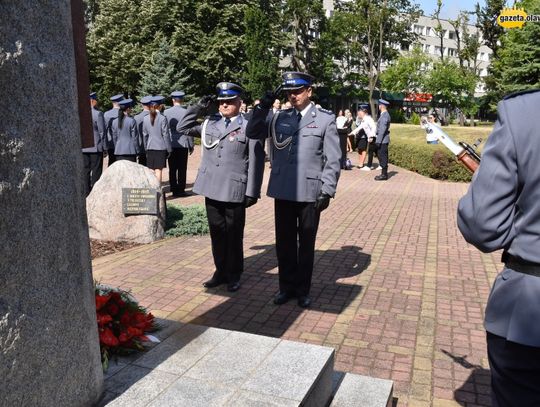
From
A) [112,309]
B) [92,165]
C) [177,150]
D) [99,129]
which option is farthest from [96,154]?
[112,309]

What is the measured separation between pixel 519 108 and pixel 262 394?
1.74m

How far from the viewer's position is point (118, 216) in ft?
24.3

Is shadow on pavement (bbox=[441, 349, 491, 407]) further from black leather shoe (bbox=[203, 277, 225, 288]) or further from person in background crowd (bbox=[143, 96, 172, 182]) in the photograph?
person in background crowd (bbox=[143, 96, 172, 182])

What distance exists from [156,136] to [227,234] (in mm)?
5811

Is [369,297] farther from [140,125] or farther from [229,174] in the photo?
[140,125]

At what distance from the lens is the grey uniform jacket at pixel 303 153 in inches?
188

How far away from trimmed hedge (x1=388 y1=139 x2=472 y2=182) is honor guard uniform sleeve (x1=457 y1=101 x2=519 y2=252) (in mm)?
11993

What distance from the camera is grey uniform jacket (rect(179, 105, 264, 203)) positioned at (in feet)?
16.9

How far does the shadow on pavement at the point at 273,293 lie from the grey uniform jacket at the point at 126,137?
493 centimetres

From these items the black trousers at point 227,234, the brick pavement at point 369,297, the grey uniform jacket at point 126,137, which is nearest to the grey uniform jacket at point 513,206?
the brick pavement at point 369,297

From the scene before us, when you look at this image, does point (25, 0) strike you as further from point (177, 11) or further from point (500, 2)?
point (500, 2)

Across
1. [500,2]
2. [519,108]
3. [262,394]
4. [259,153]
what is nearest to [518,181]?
[519,108]

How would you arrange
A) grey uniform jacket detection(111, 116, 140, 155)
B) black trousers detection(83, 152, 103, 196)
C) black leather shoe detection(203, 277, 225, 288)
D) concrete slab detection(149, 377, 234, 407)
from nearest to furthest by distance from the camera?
Result: concrete slab detection(149, 377, 234, 407) → black leather shoe detection(203, 277, 225, 288) → black trousers detection(83, 152, 103, 196) → grey uniform jacket detection(111, 116, 140, 155)
